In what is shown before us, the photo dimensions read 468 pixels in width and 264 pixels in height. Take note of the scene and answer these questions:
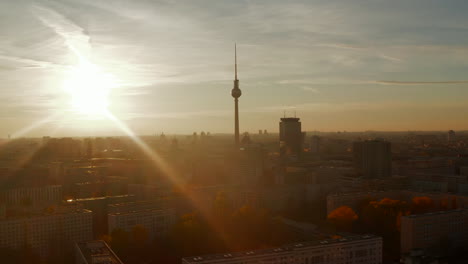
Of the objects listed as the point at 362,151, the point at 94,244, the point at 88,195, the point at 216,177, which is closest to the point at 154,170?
the point at 216,177

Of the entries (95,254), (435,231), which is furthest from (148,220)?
(435,231)

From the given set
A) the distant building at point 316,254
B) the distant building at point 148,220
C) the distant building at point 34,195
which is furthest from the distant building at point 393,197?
the distant building at point 34,195

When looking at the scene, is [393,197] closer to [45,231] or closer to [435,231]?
[435,231]

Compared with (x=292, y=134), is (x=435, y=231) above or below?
below

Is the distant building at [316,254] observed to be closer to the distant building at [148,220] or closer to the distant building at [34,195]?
the distant building at [148,220]

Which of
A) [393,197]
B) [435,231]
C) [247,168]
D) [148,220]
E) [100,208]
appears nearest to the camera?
[435,231]

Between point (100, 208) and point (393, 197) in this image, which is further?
point (393, 197)
